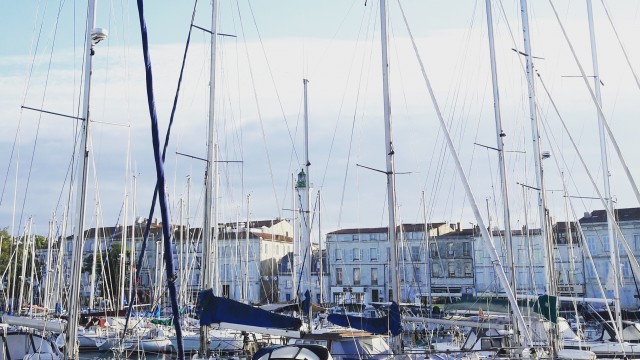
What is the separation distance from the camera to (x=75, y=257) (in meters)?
13.6

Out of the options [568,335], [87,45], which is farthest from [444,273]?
[87,45]

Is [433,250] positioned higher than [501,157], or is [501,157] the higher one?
[433,250]

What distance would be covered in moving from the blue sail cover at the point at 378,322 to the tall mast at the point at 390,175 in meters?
0.24

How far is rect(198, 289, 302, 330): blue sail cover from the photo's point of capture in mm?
16984

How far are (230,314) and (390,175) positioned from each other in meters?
5.21

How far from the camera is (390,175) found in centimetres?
1823

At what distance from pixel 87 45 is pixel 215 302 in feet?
21.3

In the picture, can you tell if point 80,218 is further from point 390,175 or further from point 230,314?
point 390,175

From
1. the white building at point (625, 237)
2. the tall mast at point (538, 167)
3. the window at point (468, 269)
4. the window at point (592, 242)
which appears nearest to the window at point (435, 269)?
the window at point (468, 269)

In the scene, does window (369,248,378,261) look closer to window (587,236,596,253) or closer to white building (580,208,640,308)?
white building (580,208,640,308)

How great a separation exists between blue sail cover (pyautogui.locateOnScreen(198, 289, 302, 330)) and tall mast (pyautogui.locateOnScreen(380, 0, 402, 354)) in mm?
2818

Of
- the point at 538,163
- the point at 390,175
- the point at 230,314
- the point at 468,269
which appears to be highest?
the point at 538,163

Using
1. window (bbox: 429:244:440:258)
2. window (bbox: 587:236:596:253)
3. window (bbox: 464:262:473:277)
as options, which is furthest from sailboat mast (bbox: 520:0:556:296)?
window (bbox: 464:262:473:277)

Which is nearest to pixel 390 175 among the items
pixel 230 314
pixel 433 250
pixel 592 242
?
pixel 230 314
